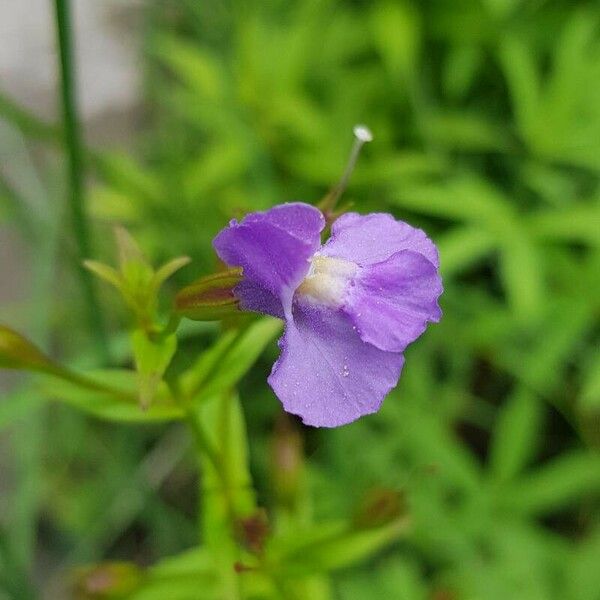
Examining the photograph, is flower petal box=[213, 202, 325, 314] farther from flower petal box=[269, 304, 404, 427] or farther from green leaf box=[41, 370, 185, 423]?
green leaf box=[41, 370, 185, 423]

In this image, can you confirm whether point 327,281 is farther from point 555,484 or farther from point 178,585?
point 555,484

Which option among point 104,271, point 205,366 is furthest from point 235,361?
point 104,271

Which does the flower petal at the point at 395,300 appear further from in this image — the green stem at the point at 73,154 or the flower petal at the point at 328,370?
the green stem at the point at 73,154

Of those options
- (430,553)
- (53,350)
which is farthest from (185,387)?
(53,350)

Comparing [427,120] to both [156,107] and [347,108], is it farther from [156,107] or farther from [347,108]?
[156,107]

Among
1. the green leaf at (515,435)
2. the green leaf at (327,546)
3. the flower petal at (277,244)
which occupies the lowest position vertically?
the green leaf at (515,435)

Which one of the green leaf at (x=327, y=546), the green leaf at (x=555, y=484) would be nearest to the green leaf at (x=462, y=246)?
the green leaf at (x=555, y=484)
